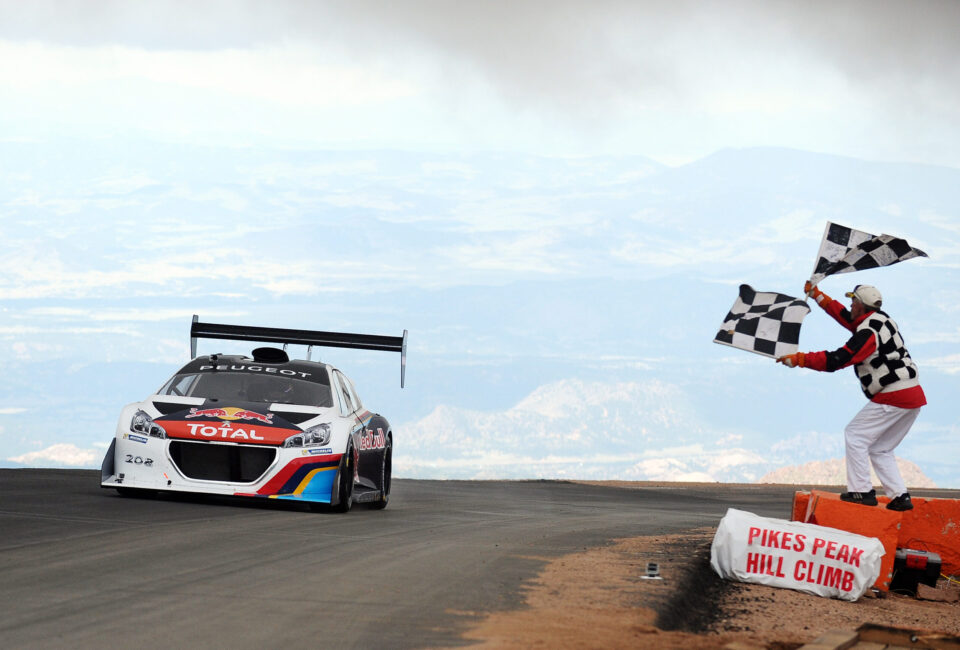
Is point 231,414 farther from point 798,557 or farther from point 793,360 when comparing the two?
point 798,557

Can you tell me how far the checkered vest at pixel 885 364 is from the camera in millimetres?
9664

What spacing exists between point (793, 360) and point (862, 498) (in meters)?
1.29

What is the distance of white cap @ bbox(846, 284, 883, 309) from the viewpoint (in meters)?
9.77

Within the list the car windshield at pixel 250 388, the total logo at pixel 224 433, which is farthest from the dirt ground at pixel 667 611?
the car windshield at pixel 250 388

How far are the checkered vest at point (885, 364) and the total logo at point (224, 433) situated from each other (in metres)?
5.33

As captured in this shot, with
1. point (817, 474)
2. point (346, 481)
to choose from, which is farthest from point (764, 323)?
point (817, 474)

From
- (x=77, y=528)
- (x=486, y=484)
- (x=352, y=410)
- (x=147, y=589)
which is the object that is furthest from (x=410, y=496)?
(x=147, y=589)

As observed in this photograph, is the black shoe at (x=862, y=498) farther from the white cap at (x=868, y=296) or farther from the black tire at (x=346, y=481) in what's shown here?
the black tire at (x=346, y=481)

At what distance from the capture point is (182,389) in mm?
12422

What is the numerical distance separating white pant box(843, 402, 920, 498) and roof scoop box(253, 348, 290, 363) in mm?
5991

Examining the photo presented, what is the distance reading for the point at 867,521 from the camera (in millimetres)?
9242

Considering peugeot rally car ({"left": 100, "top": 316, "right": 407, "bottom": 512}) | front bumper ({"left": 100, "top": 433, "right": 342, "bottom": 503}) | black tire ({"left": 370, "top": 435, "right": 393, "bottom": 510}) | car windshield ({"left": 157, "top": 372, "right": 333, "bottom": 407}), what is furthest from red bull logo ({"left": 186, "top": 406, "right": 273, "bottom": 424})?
black tire ({"left": 370, "top": 435, "right": 393, "bottom": 510})

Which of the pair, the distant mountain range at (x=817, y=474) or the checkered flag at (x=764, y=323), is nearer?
the checkered flag at (x=764, y=323)

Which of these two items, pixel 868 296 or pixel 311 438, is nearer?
pixel 868 296
